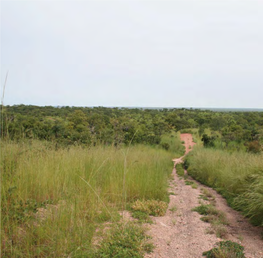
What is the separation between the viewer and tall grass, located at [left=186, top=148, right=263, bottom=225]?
4.52 metres

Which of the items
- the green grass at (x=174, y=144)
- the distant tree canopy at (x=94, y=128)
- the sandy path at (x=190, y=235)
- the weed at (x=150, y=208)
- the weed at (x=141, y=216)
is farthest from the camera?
the green grass at (x=174, y=144)

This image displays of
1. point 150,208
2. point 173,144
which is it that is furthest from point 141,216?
point 173,144

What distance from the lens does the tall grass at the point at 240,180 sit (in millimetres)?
4516

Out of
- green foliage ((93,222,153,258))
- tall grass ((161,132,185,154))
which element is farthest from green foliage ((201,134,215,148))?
green foliage ((93,222,153,258))

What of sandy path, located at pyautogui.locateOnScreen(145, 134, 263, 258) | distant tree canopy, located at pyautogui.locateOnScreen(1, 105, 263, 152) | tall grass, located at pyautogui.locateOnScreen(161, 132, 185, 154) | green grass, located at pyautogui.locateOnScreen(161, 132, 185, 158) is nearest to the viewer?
sandy path, located at pyautogui.locateOnScreen(145, 134, 263, 258)

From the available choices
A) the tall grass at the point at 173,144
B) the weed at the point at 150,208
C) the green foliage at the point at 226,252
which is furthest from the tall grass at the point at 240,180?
the tall grass at the point at 173,144

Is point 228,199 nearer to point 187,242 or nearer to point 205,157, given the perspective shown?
point 187,242

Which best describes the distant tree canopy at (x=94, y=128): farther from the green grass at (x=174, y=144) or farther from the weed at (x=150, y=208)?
the weed at (x=150, y=208)

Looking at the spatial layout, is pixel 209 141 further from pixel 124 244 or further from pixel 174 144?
pixel 124 244

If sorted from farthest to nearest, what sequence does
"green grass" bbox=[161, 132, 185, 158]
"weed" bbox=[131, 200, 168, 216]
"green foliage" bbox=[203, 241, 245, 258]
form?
1. "green grass" bbox=[161, 132, 185, 158]
2. "weed" bbox=[131, 200, 168, 216]
3. "green foliage" bbox=[203, 241, 245, 258]

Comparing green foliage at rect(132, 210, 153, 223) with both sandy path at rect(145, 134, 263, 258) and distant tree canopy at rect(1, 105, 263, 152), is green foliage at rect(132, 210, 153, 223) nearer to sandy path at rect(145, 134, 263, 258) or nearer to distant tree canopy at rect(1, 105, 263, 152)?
sandy path at rect(145, 134, 263, 258)

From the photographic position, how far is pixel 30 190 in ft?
11.3

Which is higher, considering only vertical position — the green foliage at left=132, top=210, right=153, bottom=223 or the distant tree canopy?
the distant tree canopy

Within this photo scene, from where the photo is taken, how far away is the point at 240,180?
6141 millimetres
